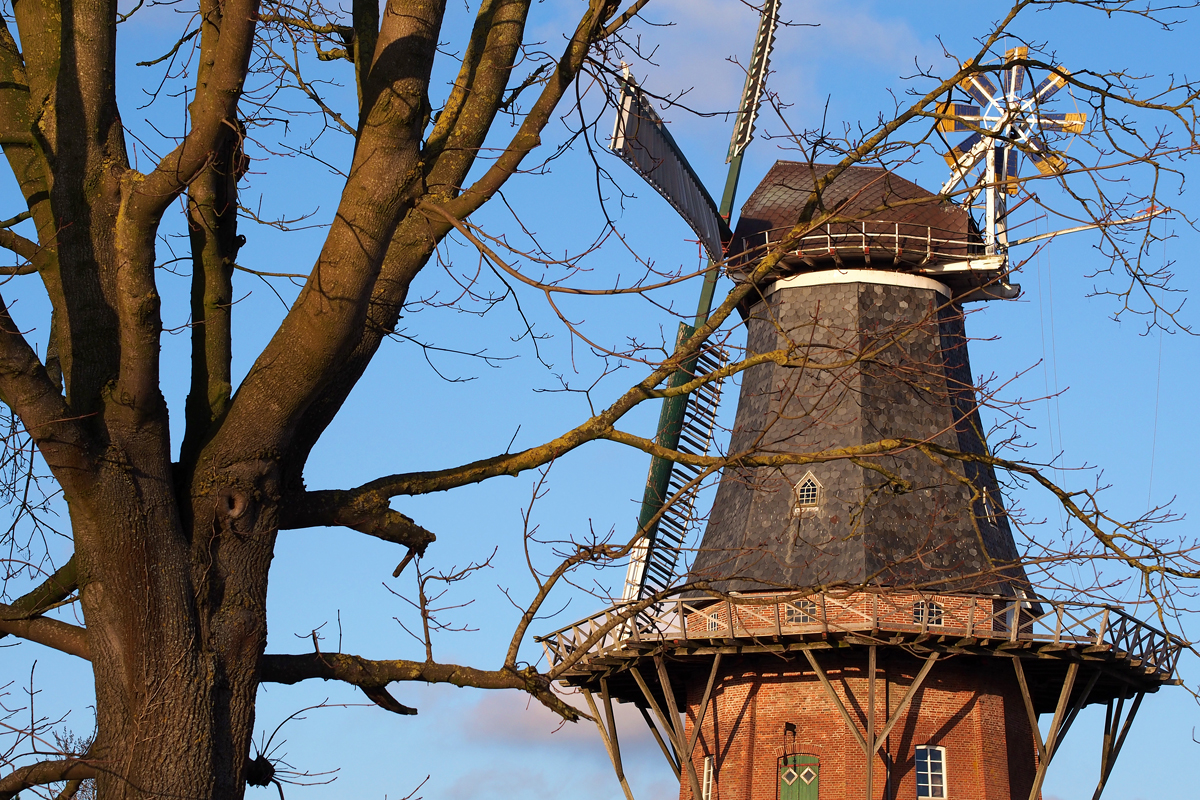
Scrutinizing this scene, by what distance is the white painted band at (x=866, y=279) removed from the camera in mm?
19688

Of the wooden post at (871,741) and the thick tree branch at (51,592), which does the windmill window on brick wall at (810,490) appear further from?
the thick tree branch at (51,592)

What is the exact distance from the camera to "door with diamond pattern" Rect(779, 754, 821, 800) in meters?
16.7

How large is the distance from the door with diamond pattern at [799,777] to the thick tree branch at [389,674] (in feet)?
42.4

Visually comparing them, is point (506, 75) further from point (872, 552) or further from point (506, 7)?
point (872, 552)

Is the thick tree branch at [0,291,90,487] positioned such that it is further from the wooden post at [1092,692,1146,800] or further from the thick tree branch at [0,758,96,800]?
the wooden post at [1092,692,1146,800]

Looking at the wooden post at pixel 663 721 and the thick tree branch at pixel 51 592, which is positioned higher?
the wooden post at pixel 663 721

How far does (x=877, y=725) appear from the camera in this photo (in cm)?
1653

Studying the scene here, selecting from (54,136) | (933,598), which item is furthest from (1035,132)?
(933,598)

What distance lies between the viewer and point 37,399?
12.9 feet

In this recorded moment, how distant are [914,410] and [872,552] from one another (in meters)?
2.43

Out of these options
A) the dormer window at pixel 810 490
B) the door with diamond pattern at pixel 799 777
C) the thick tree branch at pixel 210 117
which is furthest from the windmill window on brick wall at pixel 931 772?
the thick tree branch at pixel 210 117

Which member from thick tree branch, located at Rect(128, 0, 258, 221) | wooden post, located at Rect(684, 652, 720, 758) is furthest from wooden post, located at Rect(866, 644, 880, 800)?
thick tree branch, located at Rect(128, 0, 258, 221)

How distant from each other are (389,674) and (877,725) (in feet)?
43.0

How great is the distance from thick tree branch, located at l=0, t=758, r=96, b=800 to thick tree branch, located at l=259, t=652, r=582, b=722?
0.64m
